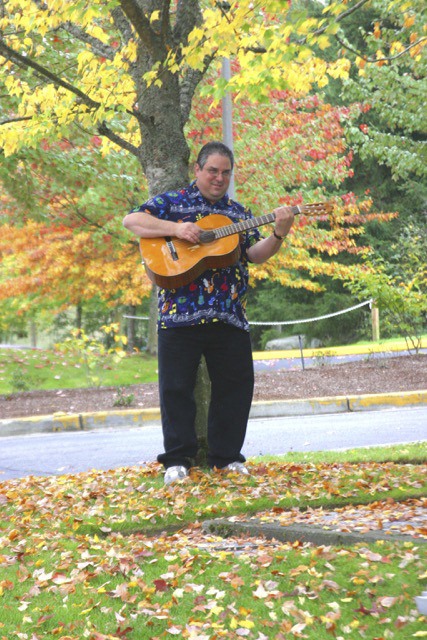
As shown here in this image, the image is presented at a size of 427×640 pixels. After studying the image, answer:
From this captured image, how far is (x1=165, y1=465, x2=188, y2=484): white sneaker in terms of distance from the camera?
18.6 feet

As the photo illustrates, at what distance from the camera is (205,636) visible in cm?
314

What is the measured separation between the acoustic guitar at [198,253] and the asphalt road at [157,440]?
3034mm

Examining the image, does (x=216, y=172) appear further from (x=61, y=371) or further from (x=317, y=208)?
(x=61, y=371)

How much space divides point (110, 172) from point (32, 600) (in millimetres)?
12399

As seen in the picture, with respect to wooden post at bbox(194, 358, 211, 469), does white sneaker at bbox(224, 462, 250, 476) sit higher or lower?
lower

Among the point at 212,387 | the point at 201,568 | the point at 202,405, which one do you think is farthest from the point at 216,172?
the point at 201,568

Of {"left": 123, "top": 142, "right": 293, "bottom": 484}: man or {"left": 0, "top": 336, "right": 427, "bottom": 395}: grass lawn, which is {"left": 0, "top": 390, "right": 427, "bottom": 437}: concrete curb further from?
{"left": 123, "top": 142, "right": 293, "bottom": 484}: man

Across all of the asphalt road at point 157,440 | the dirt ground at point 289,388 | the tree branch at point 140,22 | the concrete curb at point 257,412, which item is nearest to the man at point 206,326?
the tree branch at point 140,22

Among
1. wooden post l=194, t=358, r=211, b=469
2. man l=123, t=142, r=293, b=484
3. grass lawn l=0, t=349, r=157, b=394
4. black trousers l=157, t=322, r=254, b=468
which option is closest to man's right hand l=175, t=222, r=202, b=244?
man l=123, t=142, r=293, b=484

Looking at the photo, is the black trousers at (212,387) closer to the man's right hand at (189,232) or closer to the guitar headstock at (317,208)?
the man's right hand at (189,232)

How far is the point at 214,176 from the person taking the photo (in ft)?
18.2

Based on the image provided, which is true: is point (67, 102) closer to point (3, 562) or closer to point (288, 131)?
point (3, 562)

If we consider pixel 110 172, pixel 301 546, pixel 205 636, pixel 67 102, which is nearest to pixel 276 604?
pixel 205 636

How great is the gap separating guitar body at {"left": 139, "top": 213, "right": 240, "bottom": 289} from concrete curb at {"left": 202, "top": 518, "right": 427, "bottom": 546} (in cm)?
148
